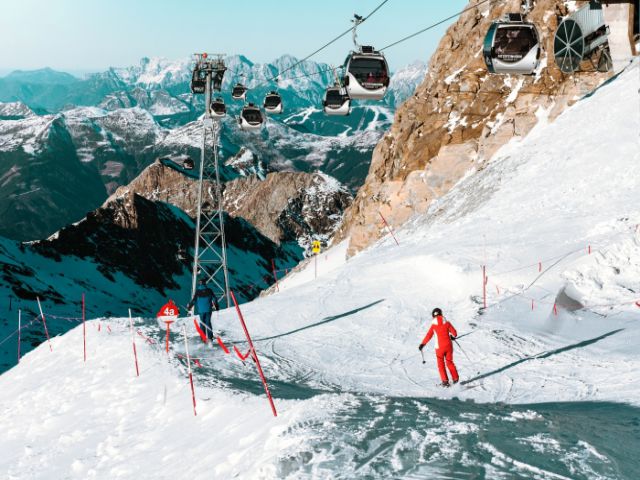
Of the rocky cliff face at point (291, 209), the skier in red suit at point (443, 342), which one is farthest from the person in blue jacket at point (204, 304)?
the rocky cliff face at point (291, 209)

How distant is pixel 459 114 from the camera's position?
46500 millimetres

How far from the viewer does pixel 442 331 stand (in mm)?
12117

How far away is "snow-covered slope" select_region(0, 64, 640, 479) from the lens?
24.3ft

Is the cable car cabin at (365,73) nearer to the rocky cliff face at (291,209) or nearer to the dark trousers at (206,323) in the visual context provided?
the dark trousers at (206,323)

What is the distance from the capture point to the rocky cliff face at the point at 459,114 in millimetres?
40844

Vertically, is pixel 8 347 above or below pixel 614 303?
below

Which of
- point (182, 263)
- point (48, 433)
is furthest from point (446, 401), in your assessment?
point (182, 263)

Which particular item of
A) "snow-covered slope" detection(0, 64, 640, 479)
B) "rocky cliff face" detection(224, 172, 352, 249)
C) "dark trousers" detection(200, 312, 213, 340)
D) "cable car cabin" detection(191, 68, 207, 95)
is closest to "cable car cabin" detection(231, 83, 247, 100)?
"cable car cabin" detection(191, 68, 207, 95)

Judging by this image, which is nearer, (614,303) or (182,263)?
(614,303)

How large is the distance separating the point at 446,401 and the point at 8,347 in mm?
45139

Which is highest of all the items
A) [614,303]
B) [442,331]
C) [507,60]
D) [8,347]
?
[507,60]

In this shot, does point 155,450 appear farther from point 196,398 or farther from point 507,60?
point 507,60

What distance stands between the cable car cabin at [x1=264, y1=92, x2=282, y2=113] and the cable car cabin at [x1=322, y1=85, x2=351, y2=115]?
2.61 meters

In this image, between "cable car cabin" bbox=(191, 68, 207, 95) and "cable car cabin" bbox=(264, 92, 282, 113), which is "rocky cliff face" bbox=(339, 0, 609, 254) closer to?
"cable car cabin" bbox=(264, 92, 282, 113)
